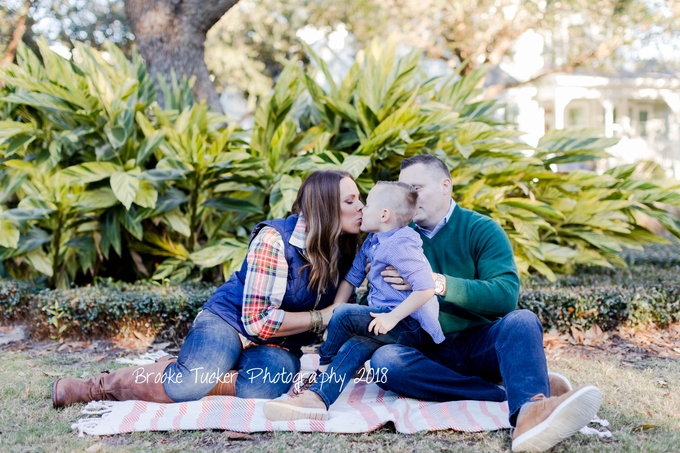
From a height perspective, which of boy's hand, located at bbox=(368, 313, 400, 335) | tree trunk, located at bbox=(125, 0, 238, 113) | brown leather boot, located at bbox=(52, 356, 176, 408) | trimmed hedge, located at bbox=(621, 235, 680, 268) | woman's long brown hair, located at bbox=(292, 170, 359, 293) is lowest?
trimmed hedge, located at bbox=(621, 235, 680, 268)

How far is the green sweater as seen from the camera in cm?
272

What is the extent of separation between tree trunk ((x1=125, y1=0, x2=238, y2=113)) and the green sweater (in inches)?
140

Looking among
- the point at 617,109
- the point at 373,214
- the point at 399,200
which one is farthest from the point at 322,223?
the point at 617,109

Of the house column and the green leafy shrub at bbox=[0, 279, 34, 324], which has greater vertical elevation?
the house column

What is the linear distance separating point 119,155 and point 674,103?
1823 centimetres

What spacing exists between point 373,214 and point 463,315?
0.60 metres

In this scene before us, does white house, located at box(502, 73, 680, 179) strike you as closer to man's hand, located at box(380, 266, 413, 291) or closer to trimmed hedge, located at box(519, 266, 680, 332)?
trimmed hedge, located at box(519, 266, 680, 332)

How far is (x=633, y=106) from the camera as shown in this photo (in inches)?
794

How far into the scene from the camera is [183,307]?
4031 millimetres

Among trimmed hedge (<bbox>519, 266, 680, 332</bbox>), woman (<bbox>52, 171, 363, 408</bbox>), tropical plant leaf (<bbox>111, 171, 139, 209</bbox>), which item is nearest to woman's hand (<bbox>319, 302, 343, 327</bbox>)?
woman (<bbox>52, 171, 363, 408</bbox>)

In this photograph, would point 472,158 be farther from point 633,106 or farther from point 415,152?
point 633,106

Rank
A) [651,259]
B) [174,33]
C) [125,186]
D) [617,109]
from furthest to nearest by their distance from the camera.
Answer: [617,109]
[651,259]
[174,33]
[125,186]

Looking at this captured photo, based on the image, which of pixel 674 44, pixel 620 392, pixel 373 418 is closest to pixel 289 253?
pixel 373 418

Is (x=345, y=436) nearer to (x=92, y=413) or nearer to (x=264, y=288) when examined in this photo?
(x=264, y=288)
